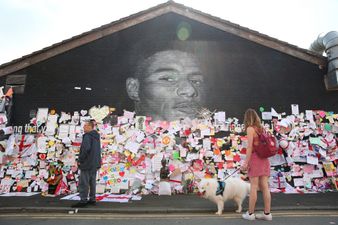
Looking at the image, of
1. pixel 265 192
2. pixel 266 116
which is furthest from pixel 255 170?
pixel 266 116

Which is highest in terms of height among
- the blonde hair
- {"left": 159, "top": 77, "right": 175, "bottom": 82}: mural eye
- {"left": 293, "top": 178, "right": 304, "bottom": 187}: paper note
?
{"left": 159, "top": 77, "right": 175, "bottom": 82}: mural eye

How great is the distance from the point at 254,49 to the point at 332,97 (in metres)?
2.94

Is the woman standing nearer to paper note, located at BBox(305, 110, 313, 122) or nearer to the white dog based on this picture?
the white dog

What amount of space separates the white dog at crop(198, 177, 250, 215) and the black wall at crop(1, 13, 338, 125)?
3.23 metres

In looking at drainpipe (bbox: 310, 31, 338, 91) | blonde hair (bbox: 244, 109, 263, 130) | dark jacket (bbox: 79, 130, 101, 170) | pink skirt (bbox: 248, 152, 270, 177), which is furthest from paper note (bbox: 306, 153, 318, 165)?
dark jacket (bbox: 79, 130, 101, 170)

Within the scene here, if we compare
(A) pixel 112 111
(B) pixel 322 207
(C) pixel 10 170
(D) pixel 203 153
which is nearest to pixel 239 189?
(B) pixel 322 207

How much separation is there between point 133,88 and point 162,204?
3.87 metres

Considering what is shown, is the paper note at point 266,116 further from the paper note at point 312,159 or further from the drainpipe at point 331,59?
the drainpipe at point 331,59

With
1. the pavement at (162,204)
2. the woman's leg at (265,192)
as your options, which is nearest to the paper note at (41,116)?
the pavement at (162,204)

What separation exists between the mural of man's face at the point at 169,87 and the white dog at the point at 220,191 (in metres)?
3.14

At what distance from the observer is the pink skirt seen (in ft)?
16.5

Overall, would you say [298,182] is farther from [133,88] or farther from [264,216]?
[133,88]

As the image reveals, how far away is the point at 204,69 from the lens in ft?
29.5

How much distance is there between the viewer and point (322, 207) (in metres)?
6.05
